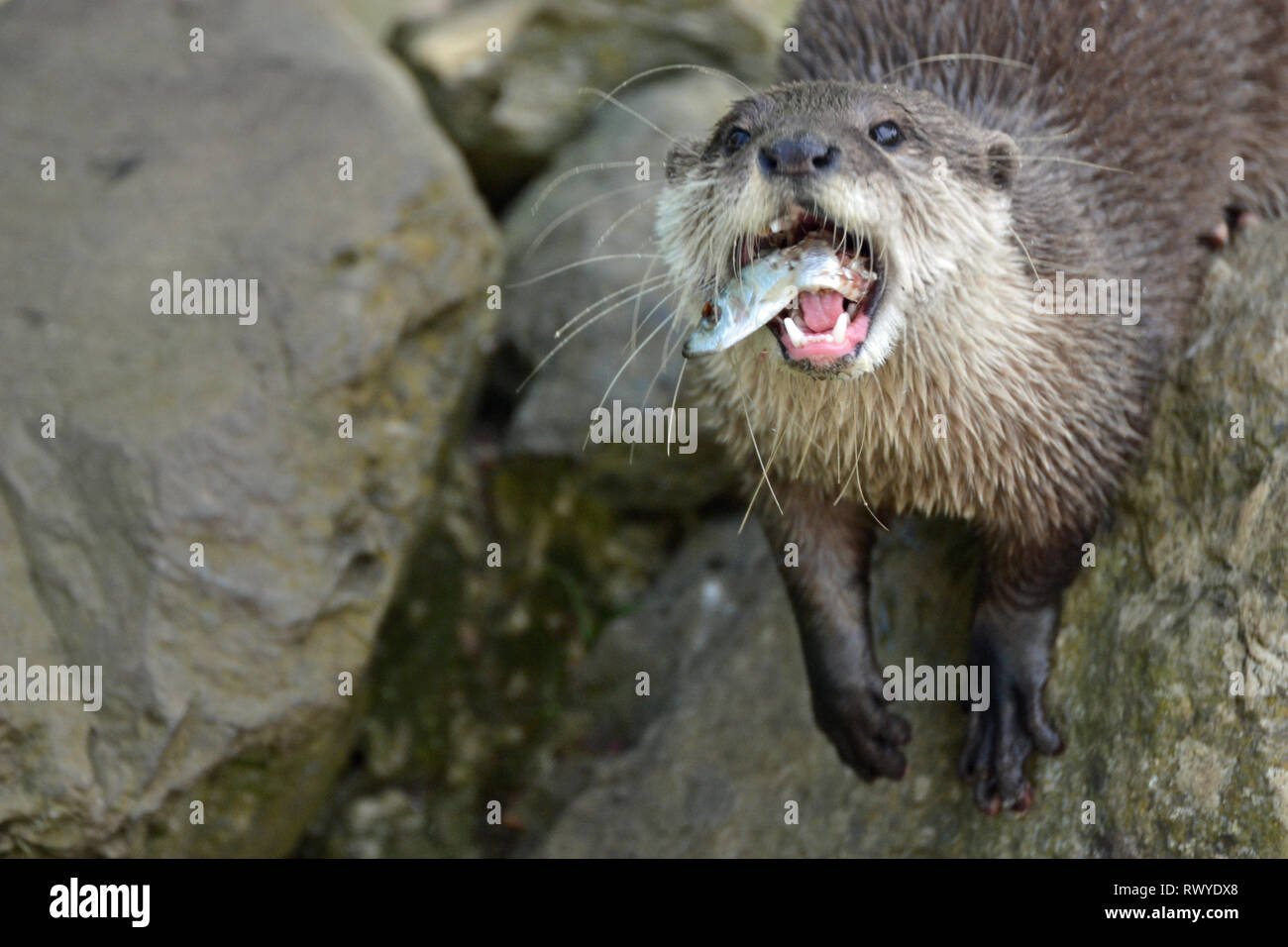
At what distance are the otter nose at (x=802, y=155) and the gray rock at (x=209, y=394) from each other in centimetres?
153

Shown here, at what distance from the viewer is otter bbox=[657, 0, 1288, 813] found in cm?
203

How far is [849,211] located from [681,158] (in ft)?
1.64

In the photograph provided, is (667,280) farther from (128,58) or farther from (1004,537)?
(128,58)

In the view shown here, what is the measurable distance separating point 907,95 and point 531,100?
7.98ft

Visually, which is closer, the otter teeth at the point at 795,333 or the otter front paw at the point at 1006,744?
the otter teeth at the point at 795,333

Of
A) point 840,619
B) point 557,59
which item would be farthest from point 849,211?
point 557,59

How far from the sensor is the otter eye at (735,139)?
6.95 ft
